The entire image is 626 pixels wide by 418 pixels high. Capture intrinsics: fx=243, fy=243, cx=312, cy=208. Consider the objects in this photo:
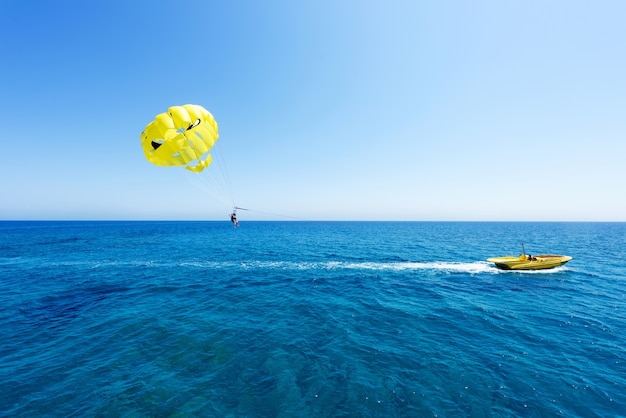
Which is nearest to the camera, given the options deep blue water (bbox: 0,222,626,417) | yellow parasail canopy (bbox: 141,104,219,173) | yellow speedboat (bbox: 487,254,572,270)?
deep blue water (bbox: 0,222,626,417)

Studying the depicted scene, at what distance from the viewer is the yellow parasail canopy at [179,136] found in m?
15.5

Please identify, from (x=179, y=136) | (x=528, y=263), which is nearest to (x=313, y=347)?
(x=179, y=136)

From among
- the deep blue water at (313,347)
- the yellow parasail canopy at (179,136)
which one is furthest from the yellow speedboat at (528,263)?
the yellow parasail canopy at (179,136)

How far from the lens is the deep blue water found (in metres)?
11.4

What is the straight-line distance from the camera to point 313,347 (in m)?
15.7

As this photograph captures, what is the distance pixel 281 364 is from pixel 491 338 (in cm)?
1468

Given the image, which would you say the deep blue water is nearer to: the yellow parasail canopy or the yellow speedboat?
the yellow speedboat

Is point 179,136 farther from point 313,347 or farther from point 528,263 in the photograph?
point 528,263

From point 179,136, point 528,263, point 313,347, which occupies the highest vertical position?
point 179,136

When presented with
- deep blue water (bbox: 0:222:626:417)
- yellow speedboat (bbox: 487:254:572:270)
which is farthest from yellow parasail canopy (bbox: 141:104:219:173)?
yellow speedboat (bbox: 487:254:572:270)

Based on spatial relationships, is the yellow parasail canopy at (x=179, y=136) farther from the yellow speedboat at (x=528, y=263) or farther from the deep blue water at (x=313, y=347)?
the yellow speedboat at (x=528, y=263)

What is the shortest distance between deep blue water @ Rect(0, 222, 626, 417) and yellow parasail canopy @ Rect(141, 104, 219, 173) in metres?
12.5

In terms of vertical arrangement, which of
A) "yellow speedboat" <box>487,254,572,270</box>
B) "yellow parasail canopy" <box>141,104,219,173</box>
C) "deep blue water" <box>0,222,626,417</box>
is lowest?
"deep blue water" <box>0,222,626,417</box>

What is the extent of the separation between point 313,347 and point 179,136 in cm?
1630
